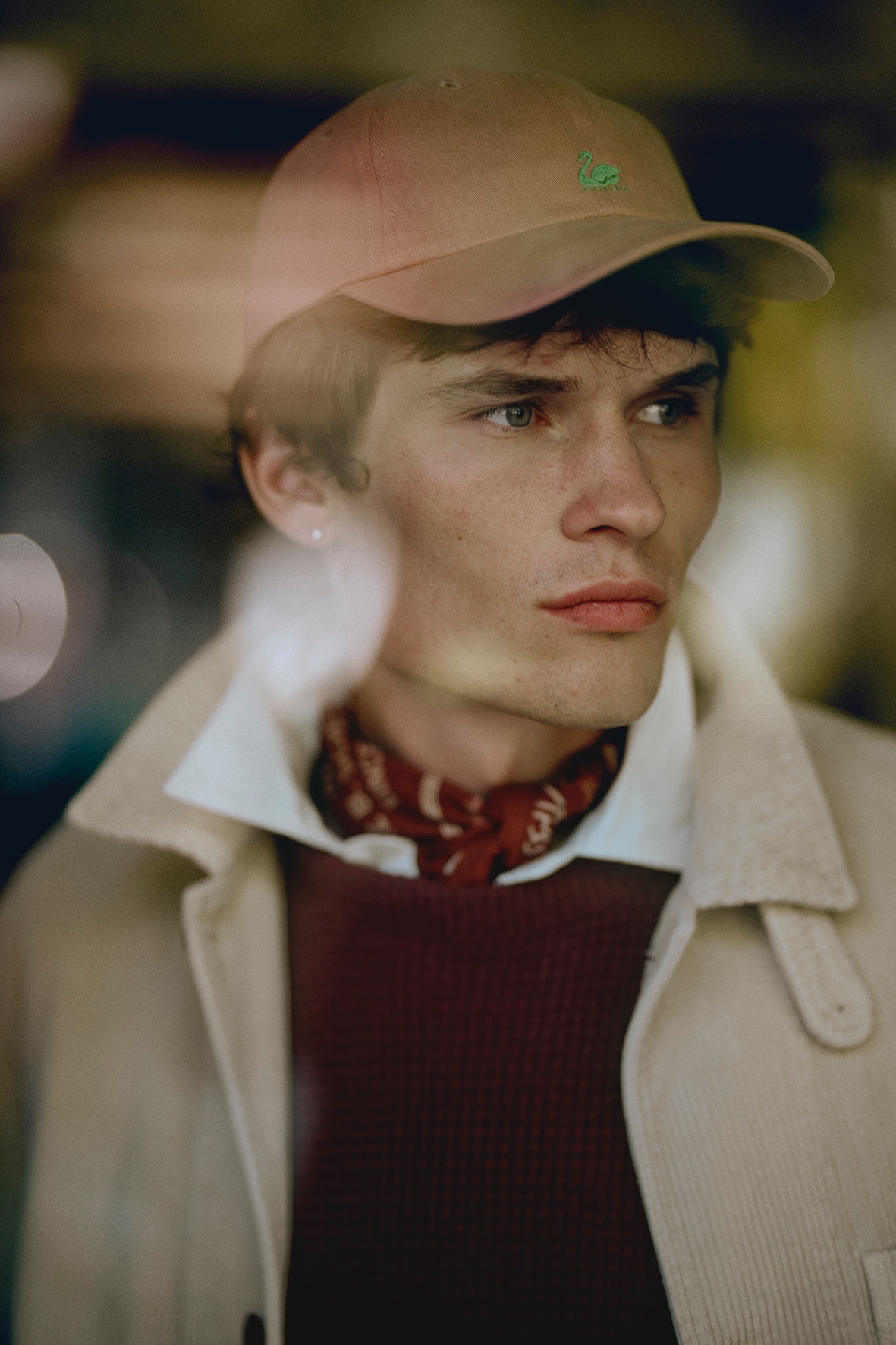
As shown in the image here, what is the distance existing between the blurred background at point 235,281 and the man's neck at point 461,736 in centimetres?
51

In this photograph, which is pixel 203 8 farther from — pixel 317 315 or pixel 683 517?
pixel 683 517

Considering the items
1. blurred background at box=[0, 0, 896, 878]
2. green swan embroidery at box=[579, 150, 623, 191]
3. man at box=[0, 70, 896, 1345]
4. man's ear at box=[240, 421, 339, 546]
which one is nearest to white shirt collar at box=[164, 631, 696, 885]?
man at box=[0, 70, 896, 1345]

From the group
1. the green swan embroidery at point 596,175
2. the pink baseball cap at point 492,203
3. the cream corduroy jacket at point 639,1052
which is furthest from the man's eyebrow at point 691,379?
the cream corduroy jacket at point 639,1052

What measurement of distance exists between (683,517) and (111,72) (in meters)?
1.40

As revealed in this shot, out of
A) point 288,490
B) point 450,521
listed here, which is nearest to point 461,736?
point 450,521

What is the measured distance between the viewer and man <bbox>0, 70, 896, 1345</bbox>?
984mm

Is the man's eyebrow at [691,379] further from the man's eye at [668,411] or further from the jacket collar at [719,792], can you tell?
the jacket collar at [719,792]

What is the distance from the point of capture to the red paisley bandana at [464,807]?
1251 millimetres

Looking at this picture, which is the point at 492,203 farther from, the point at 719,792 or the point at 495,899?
the point at 495,899

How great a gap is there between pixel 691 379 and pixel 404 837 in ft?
2.58

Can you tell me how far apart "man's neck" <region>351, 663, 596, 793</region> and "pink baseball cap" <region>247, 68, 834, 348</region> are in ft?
1.94

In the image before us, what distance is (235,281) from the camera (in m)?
1.68

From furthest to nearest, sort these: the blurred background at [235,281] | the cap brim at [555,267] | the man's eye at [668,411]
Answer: the blurred background at [235,281], the man's eye at [668,411], the cap brim at [555,267]

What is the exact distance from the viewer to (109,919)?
1282 mm
